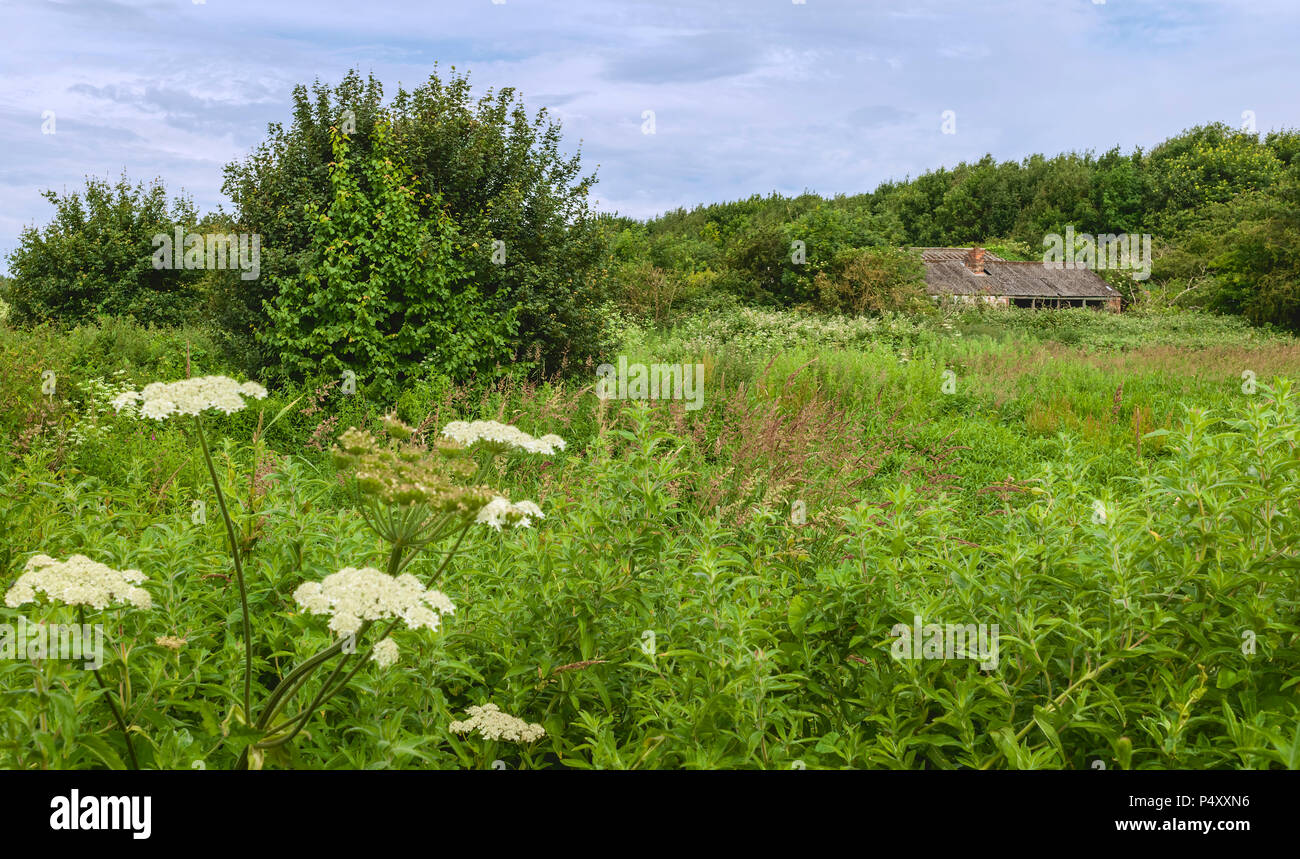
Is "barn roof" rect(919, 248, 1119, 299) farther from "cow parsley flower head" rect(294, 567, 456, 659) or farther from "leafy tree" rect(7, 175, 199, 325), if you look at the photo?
A: "cow parsley flower head" rect(294, 567, 456, 659)

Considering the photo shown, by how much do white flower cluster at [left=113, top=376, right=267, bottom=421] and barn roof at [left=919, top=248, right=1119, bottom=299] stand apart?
39.6 meters

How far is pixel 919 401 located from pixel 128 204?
66.5ft

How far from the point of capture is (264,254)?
1055 cm

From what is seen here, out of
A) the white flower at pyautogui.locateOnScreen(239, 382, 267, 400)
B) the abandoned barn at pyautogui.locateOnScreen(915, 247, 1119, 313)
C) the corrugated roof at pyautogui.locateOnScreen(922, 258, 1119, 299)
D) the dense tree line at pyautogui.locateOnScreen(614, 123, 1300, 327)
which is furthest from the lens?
the abandoned barn at pyautogui.locateOnScreen(915, 247, 1119, 313)

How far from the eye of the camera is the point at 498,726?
225 centimetres

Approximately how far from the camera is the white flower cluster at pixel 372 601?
171 centimetres

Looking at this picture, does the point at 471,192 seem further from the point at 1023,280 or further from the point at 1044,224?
the point at 1044,224

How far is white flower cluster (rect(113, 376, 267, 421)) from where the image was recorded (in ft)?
6.58

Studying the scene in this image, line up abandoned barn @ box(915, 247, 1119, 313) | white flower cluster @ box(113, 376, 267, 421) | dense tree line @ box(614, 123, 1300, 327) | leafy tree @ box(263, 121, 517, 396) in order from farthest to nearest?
abandoned barn @ box(915, 247, 1119, 313) → dense tree line @ box(614, 123, 1300, 327) → leafy tree @ box(263, 121, 517, 396) → white flower cluster @ box(113, 376, 267, 421)

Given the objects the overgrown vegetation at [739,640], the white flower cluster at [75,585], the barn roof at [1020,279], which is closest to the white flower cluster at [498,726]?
the overgrown vegetation at [739,640]

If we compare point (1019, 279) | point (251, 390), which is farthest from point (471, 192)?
point (1019, 279)

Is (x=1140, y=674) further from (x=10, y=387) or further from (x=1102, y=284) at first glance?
(x=1102, y=284)

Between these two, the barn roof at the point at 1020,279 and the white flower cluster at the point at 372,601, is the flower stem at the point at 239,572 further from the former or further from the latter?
the barn roof at the point at 1020,279

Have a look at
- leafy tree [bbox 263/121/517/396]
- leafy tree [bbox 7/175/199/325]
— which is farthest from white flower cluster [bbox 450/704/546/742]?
leafy tree [bbox 7/175/199/325]
